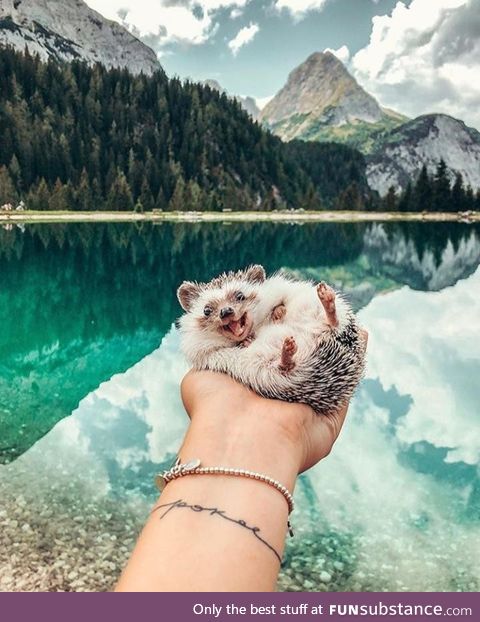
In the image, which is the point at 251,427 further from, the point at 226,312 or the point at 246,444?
the point at 226,312

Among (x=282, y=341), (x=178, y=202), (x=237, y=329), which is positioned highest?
(x=282, y=341)

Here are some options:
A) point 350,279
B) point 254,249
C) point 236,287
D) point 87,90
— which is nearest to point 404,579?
point 236,287

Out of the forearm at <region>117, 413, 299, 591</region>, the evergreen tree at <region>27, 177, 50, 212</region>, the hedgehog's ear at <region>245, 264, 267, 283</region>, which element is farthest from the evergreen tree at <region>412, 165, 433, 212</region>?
the forearm at <region>117, 413, 299, 591</region>

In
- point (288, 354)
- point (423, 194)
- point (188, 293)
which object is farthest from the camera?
point (423, 194)

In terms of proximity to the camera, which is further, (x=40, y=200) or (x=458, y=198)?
(x=458, y=198)

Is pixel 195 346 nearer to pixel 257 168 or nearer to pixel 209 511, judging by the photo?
pixel 209 511

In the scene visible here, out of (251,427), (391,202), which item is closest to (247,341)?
(251,427)

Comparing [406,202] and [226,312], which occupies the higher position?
[226,312]

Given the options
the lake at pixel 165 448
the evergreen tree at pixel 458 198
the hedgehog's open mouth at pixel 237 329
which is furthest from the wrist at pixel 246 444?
the evergreen tree at pixel 458 198

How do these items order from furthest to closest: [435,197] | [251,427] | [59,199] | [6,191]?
[435,197] < [59,199] < [6,191] < [251,427]
